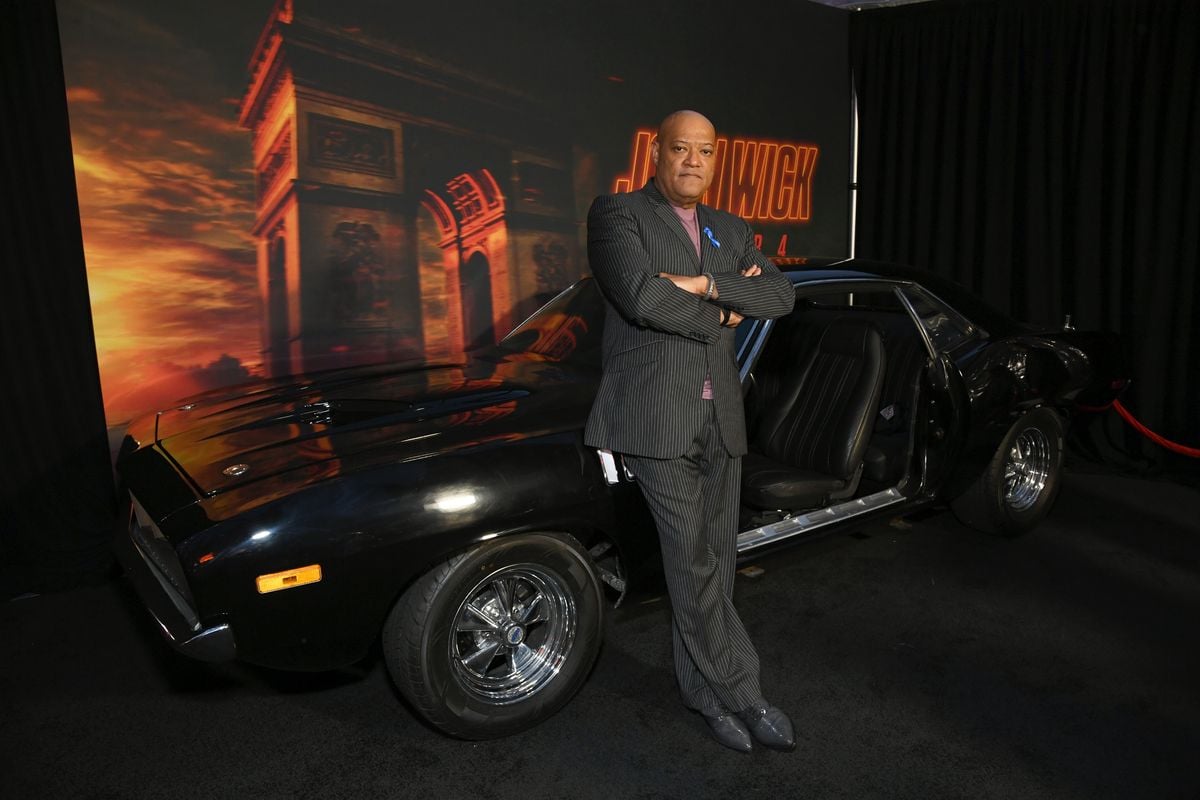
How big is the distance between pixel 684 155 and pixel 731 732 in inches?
61.3

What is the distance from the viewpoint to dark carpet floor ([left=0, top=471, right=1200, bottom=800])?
7.39ft

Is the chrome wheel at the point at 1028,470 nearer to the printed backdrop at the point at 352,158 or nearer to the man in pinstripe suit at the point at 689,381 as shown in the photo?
the man in pinstripe suit at the point at 689,381

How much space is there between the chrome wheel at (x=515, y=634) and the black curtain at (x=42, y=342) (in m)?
2.15

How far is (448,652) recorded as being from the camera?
2291 millimetres

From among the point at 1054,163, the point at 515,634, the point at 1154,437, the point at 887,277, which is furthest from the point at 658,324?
the point at 1054,163

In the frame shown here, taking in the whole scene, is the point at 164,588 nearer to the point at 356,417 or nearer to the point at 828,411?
the point at 356,417

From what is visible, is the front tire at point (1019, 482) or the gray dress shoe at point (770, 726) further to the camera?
the front tire at point (1019, 482)

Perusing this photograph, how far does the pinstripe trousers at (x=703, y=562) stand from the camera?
224 centimetres

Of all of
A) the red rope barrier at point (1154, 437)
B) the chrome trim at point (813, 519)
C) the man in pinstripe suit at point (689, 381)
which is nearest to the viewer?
the man in pinstripe suit at point (689, 381)

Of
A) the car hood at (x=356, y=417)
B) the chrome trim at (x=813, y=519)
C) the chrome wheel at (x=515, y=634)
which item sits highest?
the car hood at (x=356, y=417)

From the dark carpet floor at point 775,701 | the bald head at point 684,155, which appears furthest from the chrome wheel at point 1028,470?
the bald head at point 684,155

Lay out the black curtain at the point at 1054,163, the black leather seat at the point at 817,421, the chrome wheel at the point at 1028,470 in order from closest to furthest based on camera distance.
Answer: the black leather seat at the point at 817,421 < the chrome wheel at the point at 1028,470 < the black curtain at the point at 1054,163

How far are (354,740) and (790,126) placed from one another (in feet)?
17.5

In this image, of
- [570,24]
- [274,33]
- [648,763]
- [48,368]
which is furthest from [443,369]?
[570,24]
